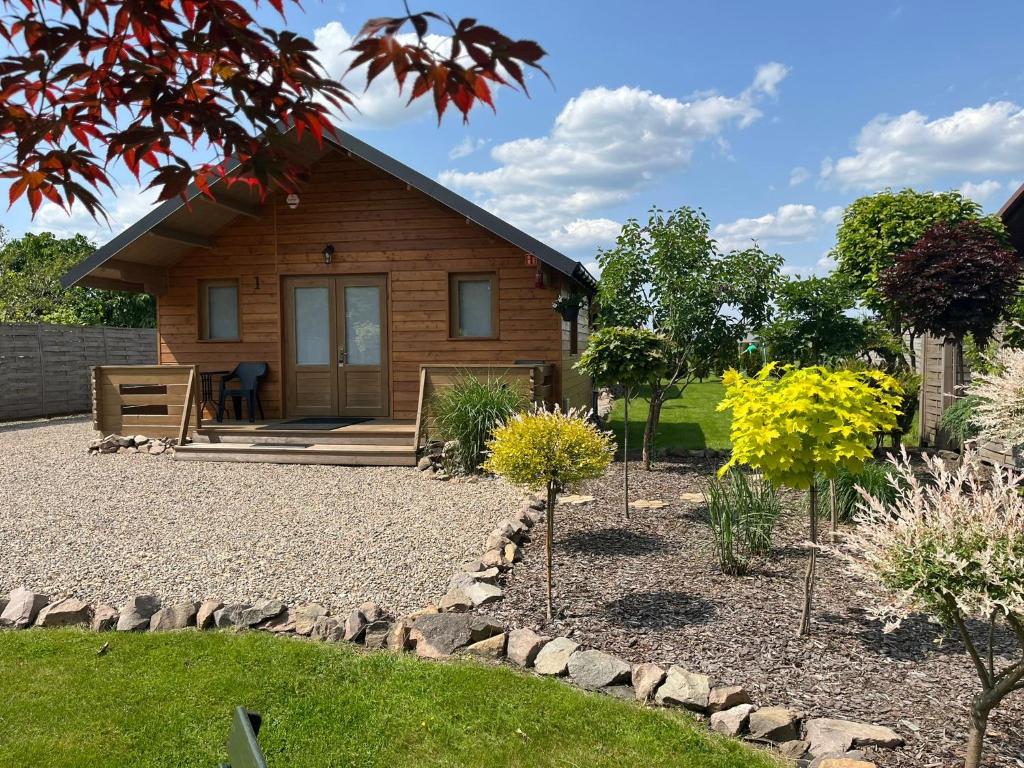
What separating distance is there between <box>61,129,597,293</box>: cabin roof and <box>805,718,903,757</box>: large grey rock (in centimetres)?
688

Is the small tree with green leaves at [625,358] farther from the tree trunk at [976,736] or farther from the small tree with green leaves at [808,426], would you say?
the tree trunk at [976,736]

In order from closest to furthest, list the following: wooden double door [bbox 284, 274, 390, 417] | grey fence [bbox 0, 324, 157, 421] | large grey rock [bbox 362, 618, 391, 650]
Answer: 1. large grey rock [bbox 362, 618, 391, 650]
2. wooden double door [bbox 284, 274, 390, 417]
3. grey fence [bbox 0, 324, 157, 421]

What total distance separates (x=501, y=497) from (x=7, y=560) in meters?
4.14

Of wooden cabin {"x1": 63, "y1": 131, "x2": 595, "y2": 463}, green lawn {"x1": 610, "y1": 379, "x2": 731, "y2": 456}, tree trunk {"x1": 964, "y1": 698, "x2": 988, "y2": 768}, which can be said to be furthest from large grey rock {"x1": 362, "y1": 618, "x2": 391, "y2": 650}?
green lawn {"x1": 610, "y1": 379, "x2": 731, "y2": 456}

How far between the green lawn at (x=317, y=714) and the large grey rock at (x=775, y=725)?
13cm

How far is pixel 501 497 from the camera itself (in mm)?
7324

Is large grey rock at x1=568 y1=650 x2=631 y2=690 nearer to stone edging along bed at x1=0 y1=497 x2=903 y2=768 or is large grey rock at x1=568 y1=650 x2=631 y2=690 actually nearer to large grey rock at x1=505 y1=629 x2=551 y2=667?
stone edging along bed at x1=0 y1=497 x2=903 y2=768

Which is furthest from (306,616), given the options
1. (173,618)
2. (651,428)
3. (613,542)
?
(651,428)

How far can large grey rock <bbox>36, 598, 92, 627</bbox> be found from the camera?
4.03 m

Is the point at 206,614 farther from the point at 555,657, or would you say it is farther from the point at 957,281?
the point at 957,281

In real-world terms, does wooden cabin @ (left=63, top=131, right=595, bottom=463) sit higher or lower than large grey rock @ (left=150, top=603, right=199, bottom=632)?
higher

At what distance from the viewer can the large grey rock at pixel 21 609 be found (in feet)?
13.2

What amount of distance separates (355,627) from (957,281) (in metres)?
7.30

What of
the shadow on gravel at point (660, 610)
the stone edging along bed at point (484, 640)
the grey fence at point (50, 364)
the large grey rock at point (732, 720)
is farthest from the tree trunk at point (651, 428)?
the grey fence at point (50, 364)
